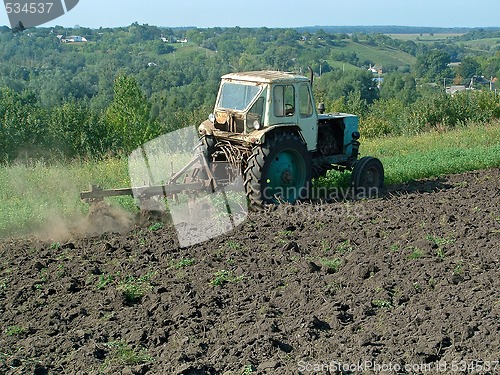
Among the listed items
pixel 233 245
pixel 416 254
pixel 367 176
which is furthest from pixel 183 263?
pixel 367 176

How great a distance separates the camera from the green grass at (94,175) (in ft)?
35.7

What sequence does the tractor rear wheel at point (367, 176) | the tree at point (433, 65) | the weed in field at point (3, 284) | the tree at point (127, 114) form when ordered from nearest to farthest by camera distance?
the weed in field at point (3, 284), the tractor rear wheel at point (367, 176), the tree at point (127, 114), the tree at point (433, 65)

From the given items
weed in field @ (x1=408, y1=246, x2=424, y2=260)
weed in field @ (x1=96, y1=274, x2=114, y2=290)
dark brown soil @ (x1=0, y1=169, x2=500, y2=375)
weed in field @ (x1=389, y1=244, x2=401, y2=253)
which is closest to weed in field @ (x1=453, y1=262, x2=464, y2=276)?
dark brown soil @ (x1=0, y1=169, x2=500, y2=375)

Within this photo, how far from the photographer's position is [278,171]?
11664 mm

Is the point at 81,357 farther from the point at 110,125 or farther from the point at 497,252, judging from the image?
the point at 110,125

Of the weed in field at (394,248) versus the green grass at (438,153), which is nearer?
the weed in field at (394,248)

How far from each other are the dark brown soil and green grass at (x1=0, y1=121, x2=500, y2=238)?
0.98 meters

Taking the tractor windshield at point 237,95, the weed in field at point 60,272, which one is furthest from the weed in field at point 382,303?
the tractor windshield at point 237,95

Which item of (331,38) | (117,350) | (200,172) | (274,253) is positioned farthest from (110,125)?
(331,38)

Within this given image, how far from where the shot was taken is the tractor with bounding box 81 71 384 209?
11.2 m

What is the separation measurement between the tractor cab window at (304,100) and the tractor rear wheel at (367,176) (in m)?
Answer: 1.59

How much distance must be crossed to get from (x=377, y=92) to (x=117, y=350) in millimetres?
55324

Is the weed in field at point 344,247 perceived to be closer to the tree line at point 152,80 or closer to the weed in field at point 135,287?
the weed in field at point 135,287

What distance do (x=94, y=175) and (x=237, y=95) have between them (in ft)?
13.7
